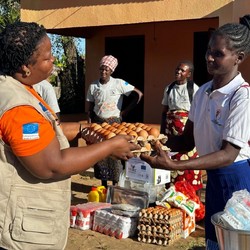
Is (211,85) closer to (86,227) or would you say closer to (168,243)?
(168,243)

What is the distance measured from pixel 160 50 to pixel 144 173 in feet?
16.3

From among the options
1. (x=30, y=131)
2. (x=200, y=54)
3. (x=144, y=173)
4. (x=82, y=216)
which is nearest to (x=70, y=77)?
(x=200, y=54)

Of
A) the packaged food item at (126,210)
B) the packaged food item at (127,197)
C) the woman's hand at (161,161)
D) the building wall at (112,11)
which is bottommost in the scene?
the packaged food item at (126,210)

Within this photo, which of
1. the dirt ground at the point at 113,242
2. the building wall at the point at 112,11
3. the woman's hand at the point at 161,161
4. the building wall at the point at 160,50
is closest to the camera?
the woman's hand at the point at 161,161

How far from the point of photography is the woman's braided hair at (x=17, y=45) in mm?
2201

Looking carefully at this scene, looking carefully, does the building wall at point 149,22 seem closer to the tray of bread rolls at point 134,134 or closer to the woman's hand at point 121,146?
the tray of bread rolls at point 134,134

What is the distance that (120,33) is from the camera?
1088 cm

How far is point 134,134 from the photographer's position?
11.2 feet

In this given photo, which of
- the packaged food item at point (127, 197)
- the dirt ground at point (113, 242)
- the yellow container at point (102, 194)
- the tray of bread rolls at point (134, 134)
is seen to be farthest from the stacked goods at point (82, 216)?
the tray of bread rolls at point (134, 134)

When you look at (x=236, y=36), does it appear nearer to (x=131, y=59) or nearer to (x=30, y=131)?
(x=30, y=131)

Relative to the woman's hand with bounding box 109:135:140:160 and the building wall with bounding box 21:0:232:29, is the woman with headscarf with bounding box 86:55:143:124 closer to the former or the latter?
the building wall with bounding box 21:0:232:29

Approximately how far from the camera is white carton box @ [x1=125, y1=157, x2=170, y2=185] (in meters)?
5.72

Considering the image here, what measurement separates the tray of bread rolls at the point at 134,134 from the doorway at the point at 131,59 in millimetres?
6835

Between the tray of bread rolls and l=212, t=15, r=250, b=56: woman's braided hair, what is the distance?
0.74 m
